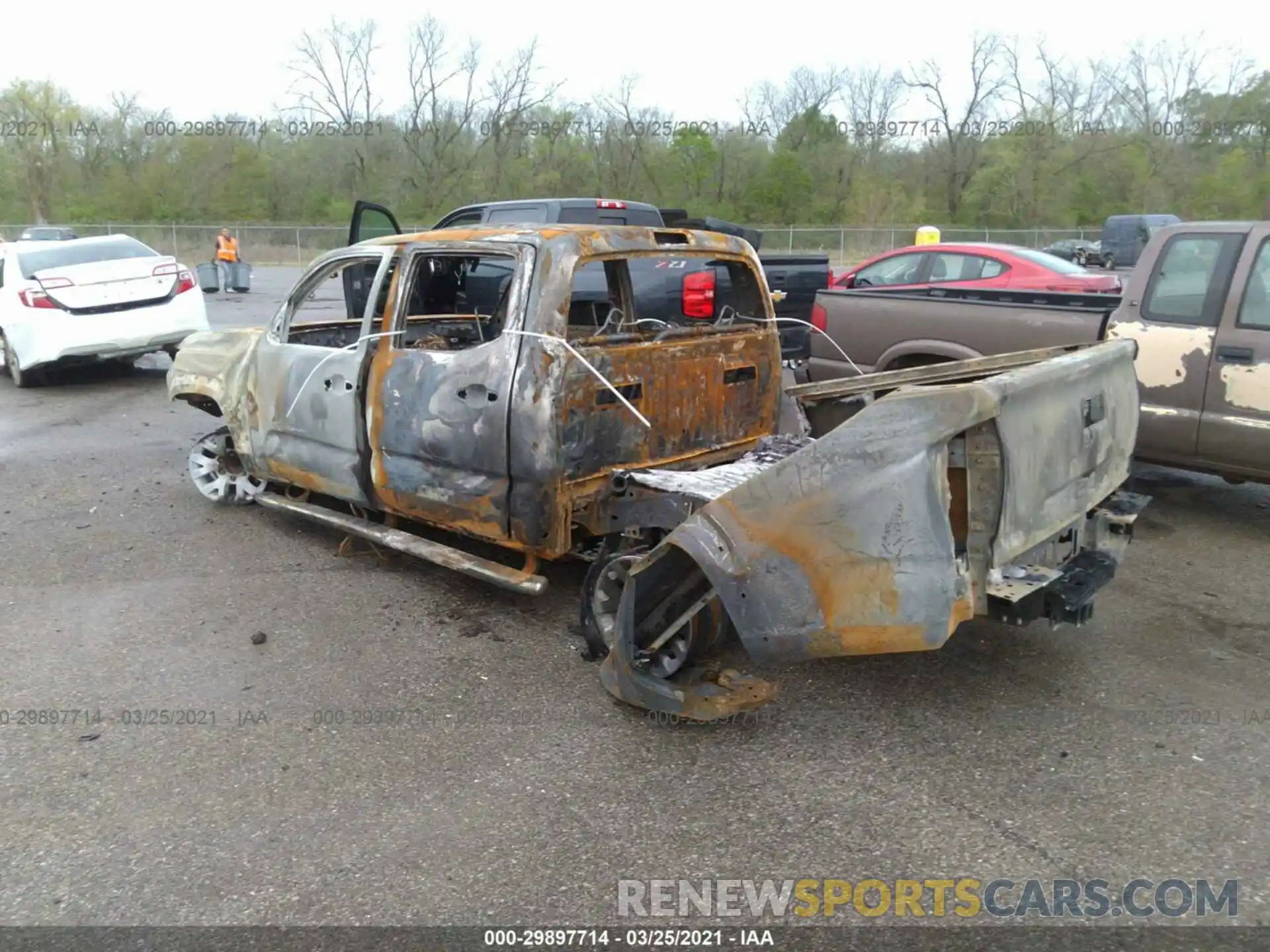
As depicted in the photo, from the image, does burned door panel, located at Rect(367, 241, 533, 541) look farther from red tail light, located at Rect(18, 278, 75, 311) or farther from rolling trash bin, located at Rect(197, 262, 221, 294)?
rolling trash bin, located at Rect(197, 262, 221, 294)

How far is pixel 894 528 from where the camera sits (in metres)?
3.14

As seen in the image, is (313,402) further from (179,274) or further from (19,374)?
(19,374)

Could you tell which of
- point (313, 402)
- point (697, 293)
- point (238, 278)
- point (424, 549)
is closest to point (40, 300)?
point (313, 402)

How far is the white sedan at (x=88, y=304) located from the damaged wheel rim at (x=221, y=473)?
4.85 metres

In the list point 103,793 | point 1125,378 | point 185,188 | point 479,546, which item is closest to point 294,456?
point 479,546

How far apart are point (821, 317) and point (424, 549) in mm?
4053

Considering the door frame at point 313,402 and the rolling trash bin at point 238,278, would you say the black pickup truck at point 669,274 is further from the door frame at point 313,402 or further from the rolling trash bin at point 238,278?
the rolling trash bin at point 238,278

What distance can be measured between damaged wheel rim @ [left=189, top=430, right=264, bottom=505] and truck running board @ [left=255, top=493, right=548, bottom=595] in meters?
0.61

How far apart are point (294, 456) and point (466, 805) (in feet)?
10.0

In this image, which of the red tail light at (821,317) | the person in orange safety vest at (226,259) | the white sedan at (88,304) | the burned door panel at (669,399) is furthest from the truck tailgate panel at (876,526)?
the person in orange safety vest at (226,259)

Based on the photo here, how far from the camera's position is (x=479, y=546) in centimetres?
573

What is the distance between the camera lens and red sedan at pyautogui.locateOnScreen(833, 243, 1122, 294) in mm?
11492

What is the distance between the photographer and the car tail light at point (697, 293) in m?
7.79

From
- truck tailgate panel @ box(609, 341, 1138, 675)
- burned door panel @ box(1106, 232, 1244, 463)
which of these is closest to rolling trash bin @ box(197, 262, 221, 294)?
burned door panel @ box(1106, 232, 1244, 463)
